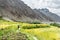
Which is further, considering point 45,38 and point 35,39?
point 45,38

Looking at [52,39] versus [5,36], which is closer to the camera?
[5,36]

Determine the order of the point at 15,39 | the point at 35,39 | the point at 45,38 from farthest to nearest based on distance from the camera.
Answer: the point at 45,38
the point at 35,39
the point at 15,39

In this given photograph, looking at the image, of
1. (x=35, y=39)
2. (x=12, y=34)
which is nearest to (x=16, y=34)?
(x=12, y=34)

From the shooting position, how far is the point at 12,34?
4234 centimetres

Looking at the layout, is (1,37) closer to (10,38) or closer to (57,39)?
(10,38)

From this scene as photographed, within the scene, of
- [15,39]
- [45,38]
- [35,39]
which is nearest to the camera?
[15,39]

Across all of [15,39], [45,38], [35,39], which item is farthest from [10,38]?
[45,38]

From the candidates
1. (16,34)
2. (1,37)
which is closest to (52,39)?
(16,34)

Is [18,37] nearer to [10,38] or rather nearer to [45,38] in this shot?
[10,38]

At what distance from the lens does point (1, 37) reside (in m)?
41.2

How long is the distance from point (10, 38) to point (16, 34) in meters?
2.76

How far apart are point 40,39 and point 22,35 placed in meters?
4.42

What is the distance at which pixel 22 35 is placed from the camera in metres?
42.6

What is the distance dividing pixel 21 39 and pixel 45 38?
24.8 ft
